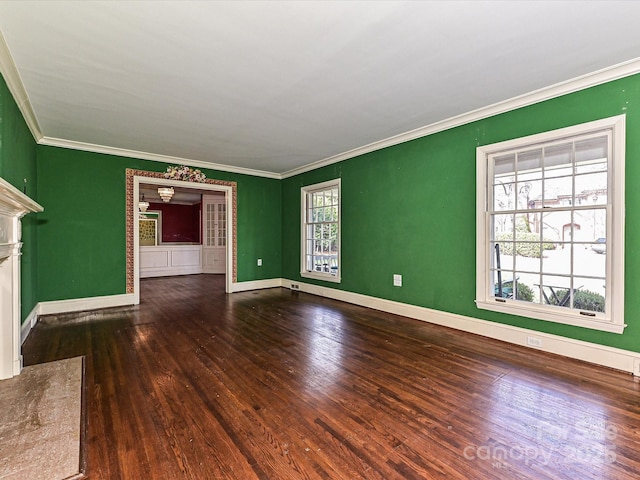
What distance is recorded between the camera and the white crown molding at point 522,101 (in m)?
2.63

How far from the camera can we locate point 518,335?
3.23 metres

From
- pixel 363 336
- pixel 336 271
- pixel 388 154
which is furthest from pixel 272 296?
pixel 388 154

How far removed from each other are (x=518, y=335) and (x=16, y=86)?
18.2 ft

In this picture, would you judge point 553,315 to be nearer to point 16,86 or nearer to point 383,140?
point 383,140

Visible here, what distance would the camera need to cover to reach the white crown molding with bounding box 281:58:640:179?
2.63 meters

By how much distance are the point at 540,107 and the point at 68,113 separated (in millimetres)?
5233

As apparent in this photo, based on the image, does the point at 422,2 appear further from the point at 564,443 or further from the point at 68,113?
the point at 68,113

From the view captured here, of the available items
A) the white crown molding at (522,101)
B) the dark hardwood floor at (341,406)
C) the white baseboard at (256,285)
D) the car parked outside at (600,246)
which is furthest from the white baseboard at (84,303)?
the car parked outside at (600,246)

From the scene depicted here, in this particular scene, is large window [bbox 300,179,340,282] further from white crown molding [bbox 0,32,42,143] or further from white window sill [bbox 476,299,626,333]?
white crown molding [bbox 0,32,42,143]

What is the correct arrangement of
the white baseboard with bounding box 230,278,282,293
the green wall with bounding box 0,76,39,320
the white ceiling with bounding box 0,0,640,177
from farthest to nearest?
the white baseboard with bounding box 230,278,282,293
the green wall with bounding box 0,76,39,320
the white ceiling with bounding box 0,0,640,177

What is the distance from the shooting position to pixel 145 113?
11.7 ft

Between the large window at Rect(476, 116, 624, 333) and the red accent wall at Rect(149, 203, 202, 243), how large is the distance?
891cm

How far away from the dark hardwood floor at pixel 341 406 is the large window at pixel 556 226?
549 mm

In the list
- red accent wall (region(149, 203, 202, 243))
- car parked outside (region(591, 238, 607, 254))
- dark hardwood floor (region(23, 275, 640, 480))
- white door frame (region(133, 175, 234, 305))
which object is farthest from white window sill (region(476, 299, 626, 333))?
red accent wall (region(149, 203, 202, 243))
